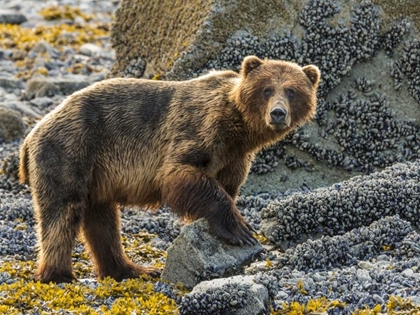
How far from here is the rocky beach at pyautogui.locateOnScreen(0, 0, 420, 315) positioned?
25.9 ft

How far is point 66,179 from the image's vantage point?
8.98 metres

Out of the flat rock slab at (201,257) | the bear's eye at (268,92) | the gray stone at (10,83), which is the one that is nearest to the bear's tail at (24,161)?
the flat rock slab at (201,257)

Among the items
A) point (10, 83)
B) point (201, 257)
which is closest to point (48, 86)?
point (10, 83)

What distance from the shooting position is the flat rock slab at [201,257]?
8.38m

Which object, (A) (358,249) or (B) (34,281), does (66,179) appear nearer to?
(B) (34,281)

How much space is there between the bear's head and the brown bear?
0.03 feet

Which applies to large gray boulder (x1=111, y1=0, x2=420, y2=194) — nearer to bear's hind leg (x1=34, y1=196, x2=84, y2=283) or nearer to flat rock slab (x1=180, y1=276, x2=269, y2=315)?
bear's hind leg (x1=34, y1=196, x2=84, y2=283)

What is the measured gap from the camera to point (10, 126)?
46.4 ft

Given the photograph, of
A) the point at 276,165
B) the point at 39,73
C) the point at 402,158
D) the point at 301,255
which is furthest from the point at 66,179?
the point at 39,73

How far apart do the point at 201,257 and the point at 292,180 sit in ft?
12.3

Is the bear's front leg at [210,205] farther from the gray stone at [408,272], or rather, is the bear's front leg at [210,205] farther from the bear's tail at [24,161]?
the bear's tail at [24,161]

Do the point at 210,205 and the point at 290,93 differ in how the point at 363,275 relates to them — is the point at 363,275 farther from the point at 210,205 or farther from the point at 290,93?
the point at 290,93

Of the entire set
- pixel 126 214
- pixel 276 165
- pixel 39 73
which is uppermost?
pixel 276 165

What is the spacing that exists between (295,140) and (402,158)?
4.53ft
